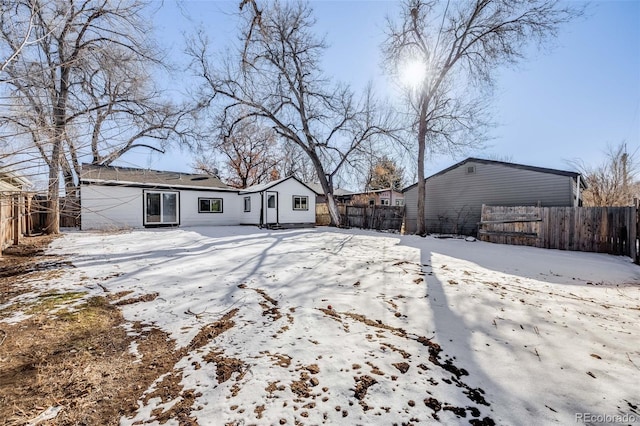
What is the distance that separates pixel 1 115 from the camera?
259cm

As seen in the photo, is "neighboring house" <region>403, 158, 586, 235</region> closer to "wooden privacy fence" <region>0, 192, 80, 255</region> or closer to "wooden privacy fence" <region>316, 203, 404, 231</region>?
"wooden privacy fence" <region>316, 203, 404, 231</region>

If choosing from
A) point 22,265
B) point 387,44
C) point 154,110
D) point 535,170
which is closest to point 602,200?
point 535,170

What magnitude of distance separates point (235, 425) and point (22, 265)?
6484mm

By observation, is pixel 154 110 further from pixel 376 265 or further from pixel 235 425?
pixel 235 425

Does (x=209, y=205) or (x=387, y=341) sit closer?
(x=387, y=341)

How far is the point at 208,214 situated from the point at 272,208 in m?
3.87

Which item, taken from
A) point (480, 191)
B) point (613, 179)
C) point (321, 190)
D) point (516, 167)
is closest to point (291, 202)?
point (480, 191)

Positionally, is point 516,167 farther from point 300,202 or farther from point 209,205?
point 209,205

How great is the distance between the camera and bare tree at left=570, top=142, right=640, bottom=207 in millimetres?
15328

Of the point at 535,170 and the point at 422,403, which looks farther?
the point at 535,170

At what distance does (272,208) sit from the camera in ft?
52.8

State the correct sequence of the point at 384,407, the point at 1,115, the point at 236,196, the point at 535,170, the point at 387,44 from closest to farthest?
1. the point at 384,407
2. the point at 1,115
3. the point at 535,170
4. the point at 387,44
5. the point at 236,196

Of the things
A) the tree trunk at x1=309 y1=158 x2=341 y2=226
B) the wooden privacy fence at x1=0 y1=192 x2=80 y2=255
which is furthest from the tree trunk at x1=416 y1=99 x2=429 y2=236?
the wooden privacy fence at x1=0 y1=192 x2=80 y2=255

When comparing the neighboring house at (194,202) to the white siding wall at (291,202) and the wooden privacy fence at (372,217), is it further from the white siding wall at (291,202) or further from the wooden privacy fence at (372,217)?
the wooden privacy fence at (372,217)
